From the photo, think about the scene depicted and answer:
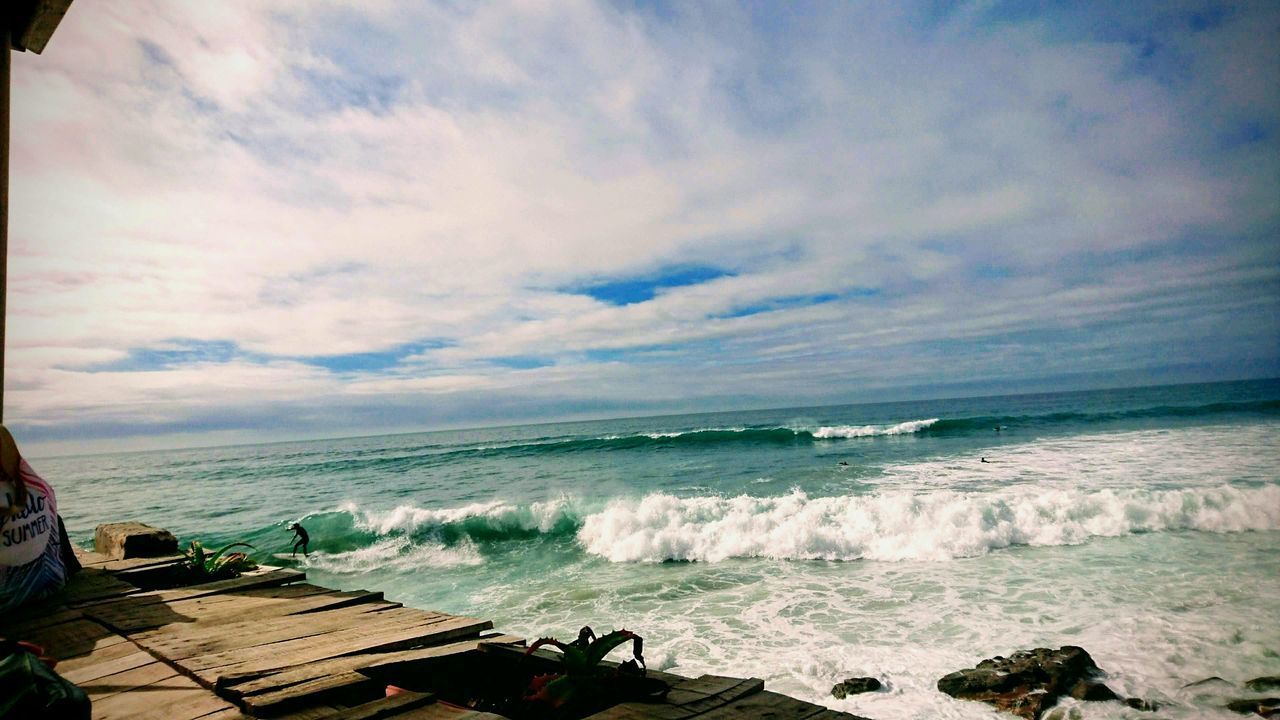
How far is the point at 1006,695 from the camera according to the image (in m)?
5.39

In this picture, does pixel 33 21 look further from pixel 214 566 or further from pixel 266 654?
pixel 214 566

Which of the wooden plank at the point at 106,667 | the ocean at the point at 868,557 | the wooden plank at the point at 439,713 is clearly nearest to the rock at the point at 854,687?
the ocean at the point at 868,557

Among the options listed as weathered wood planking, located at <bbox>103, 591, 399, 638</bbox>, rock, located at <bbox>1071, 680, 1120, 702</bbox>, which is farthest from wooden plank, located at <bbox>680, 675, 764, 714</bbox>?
rock, located at <bbox>1071, 680, 1120, 702</bbox>

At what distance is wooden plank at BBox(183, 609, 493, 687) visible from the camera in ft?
9.75

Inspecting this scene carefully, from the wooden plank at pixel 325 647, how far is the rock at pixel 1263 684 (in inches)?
282

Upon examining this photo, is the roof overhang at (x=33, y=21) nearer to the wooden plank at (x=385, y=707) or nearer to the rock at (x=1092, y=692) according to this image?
the wooden plank at (x=385, y=707)

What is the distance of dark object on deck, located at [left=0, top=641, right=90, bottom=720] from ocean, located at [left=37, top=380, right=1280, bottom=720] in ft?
18.2

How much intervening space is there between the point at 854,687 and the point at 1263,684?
3819 millimetres

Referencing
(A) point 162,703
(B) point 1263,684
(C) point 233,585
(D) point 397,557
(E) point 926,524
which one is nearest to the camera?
(A) point 162,703

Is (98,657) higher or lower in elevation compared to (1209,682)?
higher

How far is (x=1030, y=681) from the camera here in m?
5.52

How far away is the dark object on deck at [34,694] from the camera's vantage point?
5.79 ft

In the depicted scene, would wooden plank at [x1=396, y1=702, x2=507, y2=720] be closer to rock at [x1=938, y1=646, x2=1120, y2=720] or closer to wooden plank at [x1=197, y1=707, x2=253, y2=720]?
wooden plank at [x1=197, y1=707, x2=253, y2=720]

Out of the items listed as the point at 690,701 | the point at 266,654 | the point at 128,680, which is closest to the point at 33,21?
the point at 128,680
